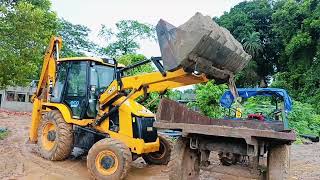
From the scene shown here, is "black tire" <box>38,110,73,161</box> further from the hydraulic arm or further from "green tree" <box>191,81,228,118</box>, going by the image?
"green tree" <box>191,81,228,118</box>

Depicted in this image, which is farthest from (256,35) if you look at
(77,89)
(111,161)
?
(111,161)

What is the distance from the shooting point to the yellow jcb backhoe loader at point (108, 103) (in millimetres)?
6016

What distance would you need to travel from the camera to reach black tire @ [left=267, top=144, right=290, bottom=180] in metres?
4.96

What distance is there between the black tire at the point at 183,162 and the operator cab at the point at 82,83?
3.21m

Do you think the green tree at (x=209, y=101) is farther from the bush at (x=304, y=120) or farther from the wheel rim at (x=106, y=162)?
the wheel rim at (x=106, y=162)

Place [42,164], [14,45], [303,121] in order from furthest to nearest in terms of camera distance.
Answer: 1. [303,121]
2. [14,45]
3. [42,164]

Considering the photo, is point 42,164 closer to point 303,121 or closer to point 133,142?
point 133,142

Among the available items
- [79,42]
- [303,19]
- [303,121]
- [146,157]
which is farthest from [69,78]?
[79,42]

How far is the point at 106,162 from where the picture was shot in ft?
22.8

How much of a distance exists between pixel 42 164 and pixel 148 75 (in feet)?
10.5

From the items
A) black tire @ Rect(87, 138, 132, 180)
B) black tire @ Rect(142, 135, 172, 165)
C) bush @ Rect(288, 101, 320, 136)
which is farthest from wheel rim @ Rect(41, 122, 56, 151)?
bush @ Rect(288, 101, 320, 136)

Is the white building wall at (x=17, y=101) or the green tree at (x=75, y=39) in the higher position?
the green tree at (x=75, y=39)

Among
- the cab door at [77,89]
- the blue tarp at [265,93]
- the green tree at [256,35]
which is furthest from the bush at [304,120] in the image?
the cab door at [77,89]

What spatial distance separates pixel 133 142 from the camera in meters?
7.48
